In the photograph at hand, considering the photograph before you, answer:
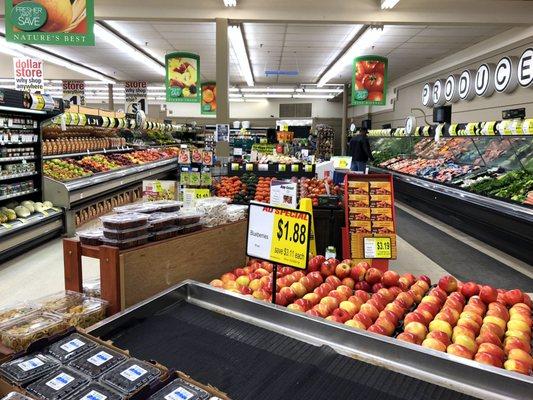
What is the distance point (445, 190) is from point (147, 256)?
740 cm

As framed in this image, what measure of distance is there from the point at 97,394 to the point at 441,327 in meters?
1.51

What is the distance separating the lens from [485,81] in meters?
10.4

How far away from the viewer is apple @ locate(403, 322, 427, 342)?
6.38 feet

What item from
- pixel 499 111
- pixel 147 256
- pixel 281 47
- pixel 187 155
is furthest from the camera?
pixel 281 47

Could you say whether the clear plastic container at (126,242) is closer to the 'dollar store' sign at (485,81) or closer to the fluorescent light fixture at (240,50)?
the fluorescent light fixture at (240,50)

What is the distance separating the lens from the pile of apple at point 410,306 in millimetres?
1837

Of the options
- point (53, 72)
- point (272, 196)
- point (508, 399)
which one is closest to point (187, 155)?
point (272, 196)

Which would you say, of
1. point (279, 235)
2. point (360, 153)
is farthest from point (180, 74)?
point (279, 235)

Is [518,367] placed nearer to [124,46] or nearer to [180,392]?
[180,392]

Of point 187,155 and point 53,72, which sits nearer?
point 187,155

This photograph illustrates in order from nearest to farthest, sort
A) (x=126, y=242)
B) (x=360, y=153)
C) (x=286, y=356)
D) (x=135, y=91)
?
(x=286, y=356) < (x=126, y=242) < (x=360, y=153) < (x=135, y=91)

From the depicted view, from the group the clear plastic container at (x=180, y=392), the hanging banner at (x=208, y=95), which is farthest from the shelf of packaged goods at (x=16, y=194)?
the hanging banner at (x=208, y=95)

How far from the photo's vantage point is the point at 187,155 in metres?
7.00

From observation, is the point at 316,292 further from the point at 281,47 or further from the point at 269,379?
the point at 281,47
